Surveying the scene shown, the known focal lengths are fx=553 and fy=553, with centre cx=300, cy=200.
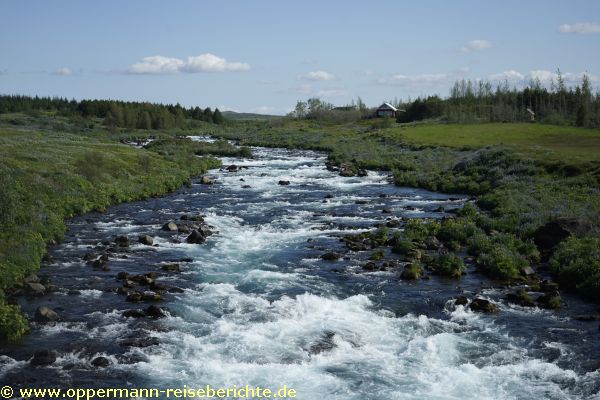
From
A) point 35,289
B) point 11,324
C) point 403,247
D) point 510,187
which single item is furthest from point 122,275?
point 510,187

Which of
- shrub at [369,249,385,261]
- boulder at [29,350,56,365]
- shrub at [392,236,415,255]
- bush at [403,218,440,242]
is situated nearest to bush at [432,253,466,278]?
shrub at [392,236,415,255]

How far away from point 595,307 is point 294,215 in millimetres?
22186

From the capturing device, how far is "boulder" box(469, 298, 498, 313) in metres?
21.7

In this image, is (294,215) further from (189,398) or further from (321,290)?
(189,398)

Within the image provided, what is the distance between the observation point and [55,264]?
88.1 ft

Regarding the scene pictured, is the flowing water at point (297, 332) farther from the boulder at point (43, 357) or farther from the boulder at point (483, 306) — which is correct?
the boulder at point (483, 306)

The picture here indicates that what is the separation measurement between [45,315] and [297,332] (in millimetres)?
9243

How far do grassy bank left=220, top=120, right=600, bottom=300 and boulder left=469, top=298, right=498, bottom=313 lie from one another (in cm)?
412

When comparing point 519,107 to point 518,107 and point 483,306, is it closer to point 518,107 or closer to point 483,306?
point 518,107

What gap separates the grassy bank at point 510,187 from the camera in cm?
2628

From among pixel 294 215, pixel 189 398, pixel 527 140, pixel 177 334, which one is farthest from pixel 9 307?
pixel 527 140

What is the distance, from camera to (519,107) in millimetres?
142375

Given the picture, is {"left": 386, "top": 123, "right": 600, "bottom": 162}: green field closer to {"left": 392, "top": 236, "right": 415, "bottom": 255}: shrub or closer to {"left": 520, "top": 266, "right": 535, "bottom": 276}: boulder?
{"left": 392, "top": 236, "right": 415, "bottom": 255}: shrub

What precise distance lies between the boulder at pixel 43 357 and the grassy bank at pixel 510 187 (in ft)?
58.2
